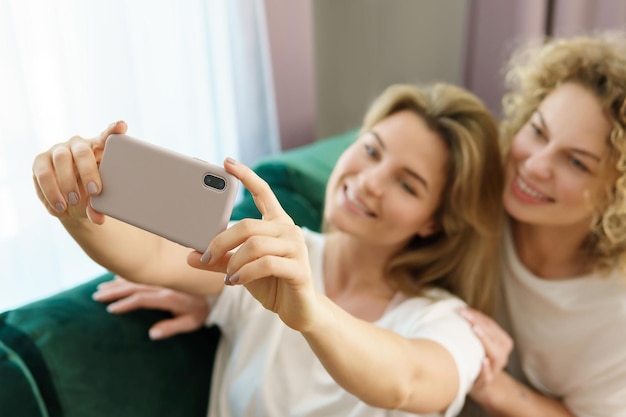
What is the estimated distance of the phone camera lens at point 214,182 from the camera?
2.44ft

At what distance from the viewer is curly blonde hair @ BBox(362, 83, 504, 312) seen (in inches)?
48.7

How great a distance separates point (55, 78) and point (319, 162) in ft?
2.22

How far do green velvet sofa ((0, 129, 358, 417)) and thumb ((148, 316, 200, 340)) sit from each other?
0.02 m

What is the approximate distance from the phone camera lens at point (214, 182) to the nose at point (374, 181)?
1.57ft

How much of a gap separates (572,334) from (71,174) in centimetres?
100

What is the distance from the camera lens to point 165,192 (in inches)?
30.2

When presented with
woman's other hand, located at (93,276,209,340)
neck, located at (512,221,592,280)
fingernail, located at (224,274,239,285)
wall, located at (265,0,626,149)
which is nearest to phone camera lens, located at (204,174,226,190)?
fingernail, located at (224,274,239,285)

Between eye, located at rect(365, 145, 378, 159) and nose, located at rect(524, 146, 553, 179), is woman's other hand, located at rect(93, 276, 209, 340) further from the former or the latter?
nose, located at rect(524, 146, 553, 179)

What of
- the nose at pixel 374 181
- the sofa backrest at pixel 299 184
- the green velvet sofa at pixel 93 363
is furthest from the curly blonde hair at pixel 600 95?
the green velvet sofa at pixel 93 363

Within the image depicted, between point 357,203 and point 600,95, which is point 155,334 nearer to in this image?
point 357,203

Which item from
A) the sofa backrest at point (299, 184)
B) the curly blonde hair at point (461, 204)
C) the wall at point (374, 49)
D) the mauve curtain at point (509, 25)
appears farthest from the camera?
the wall at point (374, 49)

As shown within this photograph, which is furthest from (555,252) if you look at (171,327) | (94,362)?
(94,362)

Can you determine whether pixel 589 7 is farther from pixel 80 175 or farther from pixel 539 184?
pixel 80 175

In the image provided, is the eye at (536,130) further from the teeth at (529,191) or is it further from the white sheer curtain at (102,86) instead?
the white sheer curtain at (102,86)
